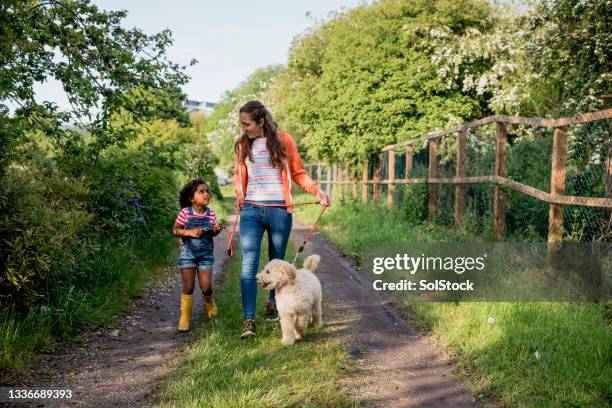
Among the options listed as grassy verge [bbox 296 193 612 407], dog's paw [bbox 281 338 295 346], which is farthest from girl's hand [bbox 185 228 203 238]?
grassy verge [bbox 296 193 612 407]

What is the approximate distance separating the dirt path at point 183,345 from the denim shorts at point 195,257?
0.63 metres

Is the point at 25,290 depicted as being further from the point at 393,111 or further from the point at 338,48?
the point at 338,48

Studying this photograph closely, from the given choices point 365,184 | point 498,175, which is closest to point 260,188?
point 498,175

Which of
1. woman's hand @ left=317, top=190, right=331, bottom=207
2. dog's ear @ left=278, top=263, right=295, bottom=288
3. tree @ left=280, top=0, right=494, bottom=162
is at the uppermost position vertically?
tree @ left=280, top=0, right=494, bottom=162

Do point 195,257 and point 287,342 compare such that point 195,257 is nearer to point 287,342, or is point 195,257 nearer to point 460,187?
point 287,342

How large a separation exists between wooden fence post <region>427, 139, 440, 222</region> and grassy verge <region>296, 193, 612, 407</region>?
5.29m

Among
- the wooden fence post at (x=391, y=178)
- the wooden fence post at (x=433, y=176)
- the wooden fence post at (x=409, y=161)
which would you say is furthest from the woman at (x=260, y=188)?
the wooden fence post at (x=391, y=178)

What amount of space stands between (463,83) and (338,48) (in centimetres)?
403

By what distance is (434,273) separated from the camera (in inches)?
287

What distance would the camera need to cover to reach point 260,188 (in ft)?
16.5

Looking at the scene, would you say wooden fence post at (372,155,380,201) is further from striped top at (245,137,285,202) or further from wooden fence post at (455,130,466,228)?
striped top at (245,137,285,202)

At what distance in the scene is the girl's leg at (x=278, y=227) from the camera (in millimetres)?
5051

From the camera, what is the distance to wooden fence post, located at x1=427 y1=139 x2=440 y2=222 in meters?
11.2

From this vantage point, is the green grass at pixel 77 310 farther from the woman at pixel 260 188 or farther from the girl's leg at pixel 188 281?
the woman at pixel 260 188
